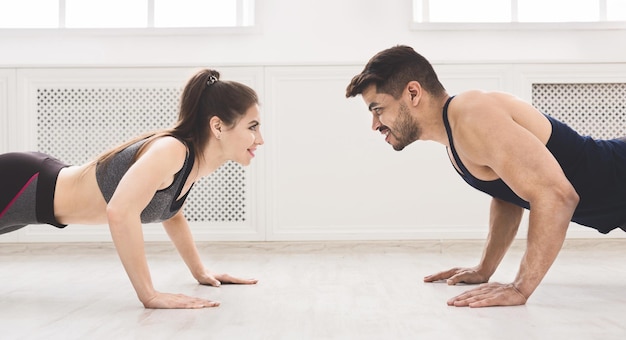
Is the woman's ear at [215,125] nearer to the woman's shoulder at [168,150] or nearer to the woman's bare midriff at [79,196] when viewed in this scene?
the woman's shoulder at [168,150]

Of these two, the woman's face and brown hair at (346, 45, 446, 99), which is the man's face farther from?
the woman's face

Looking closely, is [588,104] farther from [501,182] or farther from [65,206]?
[65,206]

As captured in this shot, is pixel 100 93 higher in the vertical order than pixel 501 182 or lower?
higher

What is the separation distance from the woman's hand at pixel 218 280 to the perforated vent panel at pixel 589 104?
1899 mm

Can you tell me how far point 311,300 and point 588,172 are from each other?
0.86 metres

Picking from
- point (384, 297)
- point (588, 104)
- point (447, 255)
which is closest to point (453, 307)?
point (384, 297)

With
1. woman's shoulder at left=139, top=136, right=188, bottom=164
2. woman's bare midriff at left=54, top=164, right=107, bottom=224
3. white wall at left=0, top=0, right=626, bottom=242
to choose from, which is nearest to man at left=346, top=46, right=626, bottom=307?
woman's shoulder at left=139, top=136, right=188, bottom=164

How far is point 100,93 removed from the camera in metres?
3.31

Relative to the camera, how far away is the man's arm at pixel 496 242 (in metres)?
2.11

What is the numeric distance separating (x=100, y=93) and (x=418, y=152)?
160cm

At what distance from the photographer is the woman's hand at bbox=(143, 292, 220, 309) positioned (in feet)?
5.44

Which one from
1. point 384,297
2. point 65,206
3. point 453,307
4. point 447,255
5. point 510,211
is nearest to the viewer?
point 453,307

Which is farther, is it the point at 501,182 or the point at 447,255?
the point at 447,255

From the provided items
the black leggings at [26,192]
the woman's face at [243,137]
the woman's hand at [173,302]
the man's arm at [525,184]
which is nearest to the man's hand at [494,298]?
the man's arm at [525,184]
